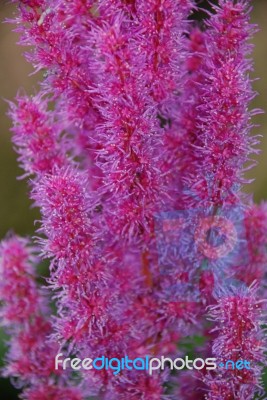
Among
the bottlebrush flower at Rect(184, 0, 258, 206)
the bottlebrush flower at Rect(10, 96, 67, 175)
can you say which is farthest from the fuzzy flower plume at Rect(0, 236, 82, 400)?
the bottlebrush flower at Rect(184, 0, 258, 206)

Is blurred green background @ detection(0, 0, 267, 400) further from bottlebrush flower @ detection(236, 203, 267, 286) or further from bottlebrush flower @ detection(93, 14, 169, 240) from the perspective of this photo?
bottlebrush flower @ detection(93, 14, 169, 240)

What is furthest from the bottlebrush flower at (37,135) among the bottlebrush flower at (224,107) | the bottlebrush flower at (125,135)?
the bottlebrush flower at (224,107)

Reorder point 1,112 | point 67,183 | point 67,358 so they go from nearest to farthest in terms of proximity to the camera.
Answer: point 67,183 < point 67,358 < point 1,112

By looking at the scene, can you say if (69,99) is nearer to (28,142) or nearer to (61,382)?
(28,142)

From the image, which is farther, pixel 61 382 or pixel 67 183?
pixel 61 382

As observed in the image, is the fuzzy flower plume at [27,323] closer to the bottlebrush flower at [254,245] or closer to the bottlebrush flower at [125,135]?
the bottlebrush flower at [125,135]

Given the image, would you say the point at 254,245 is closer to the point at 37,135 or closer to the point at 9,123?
the point at 37,135

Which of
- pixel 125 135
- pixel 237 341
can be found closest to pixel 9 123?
pixel 125 135

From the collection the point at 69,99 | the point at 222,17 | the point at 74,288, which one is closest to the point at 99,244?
the point at 74,288
